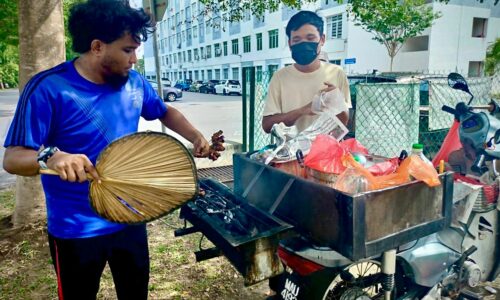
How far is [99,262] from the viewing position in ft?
5.71

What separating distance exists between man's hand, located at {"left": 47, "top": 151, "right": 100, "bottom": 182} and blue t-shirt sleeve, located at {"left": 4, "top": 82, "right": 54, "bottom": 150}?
0.26m

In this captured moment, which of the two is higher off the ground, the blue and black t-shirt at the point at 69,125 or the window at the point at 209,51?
the window at the point at 209,51

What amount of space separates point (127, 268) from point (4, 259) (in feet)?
6.75

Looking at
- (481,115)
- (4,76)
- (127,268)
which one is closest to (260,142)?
(481,115)

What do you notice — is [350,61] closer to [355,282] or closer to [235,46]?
[235,46]

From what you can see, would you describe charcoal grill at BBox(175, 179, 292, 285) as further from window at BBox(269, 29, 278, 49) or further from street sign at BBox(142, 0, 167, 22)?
window at BBox(269, 29, 278, 49)

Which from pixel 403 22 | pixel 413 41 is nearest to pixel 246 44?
pixel 413 41

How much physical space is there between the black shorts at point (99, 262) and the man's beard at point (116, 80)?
707 mm

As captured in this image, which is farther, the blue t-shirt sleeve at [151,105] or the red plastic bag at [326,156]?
the blue t-shirt sleeve at [151,105]

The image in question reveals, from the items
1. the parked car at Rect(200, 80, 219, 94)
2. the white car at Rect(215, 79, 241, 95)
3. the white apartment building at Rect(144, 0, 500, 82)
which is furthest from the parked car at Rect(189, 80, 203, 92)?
the white apartment building at Rect(144, 0, 500, 82)

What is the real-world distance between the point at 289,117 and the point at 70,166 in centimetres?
159

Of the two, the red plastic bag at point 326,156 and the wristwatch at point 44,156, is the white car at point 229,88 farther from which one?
the wristwatch at point 44,156

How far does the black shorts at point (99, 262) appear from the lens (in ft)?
5.50

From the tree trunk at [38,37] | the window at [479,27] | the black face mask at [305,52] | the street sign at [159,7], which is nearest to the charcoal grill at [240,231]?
the black face mask at [305,52]
